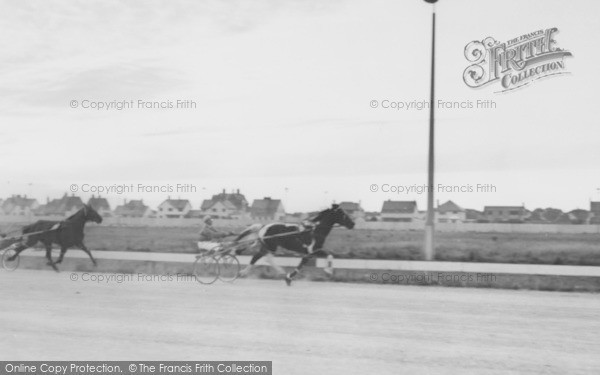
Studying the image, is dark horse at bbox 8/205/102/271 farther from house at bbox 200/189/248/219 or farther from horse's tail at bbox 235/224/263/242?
house at bbox 200/189/248/219

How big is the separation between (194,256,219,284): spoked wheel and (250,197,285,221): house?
5425 cm

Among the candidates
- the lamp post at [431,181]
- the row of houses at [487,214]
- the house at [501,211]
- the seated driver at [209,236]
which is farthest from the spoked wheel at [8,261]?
the house at [501,211]

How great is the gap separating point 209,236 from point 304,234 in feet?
8.19

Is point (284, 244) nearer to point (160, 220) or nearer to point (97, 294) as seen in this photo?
point (97, 294)

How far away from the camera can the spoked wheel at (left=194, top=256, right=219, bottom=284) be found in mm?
16688

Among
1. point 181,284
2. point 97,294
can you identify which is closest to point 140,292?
point 97,294

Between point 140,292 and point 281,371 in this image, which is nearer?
point 281,371

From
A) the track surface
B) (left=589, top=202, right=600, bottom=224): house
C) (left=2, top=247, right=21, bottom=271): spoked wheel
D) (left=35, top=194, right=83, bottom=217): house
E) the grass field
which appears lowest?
the track surface

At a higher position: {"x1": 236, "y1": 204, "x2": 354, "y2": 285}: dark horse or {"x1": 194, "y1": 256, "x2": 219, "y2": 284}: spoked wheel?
{"x1": 236, "y1": 204, "x2": 354, "y2": 285}: dark horse

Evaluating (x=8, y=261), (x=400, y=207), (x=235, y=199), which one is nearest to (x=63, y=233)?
(x=8, y=261)

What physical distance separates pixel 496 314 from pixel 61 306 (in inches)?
296

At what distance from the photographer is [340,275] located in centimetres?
1727

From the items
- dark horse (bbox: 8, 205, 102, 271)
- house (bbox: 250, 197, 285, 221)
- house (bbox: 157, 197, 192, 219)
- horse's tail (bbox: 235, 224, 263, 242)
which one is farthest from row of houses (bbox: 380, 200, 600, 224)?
horse's tail (bbox: 235, 224, 263, 242)

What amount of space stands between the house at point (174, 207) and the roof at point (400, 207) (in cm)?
3168
